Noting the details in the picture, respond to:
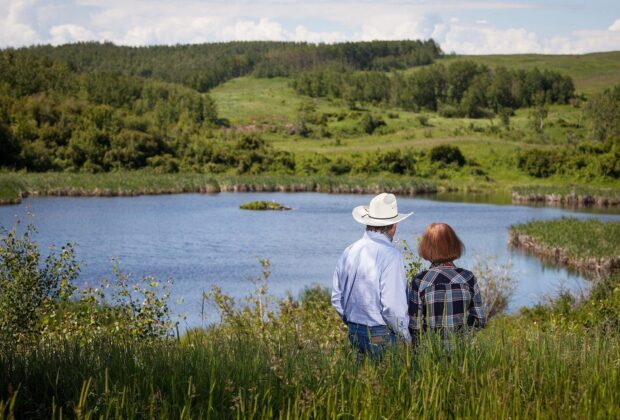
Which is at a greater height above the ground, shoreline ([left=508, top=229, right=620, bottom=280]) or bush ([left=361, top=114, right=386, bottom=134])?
Answer: bush ([left=361, top=114, right=386, bottom=134])

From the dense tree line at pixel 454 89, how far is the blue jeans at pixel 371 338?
147 metres

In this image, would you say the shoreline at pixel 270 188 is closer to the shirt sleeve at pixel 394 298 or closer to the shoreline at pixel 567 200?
the shoreline at pixel 567 200

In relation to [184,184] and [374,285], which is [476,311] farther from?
[184,184]

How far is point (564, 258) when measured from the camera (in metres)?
35.7

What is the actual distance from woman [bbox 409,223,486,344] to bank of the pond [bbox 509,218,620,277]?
24.2 meters

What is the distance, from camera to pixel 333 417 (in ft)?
18.8

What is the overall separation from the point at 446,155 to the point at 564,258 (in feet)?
179

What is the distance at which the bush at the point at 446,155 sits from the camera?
89188mm

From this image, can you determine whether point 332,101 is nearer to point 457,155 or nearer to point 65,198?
point 457,155

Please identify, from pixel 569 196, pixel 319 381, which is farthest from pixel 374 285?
pixel 569 196

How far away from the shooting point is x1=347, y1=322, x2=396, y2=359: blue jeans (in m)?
7.68

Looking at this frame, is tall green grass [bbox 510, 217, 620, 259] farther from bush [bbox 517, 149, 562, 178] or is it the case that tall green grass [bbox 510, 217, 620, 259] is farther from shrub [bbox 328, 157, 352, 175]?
shrub [bbox 328, 157, 352, 175]

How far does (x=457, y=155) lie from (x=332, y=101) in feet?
246

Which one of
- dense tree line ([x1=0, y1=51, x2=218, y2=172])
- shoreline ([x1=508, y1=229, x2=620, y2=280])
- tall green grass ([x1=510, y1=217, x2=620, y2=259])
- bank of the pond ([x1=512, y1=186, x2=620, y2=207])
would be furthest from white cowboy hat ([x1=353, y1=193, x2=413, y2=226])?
dense tree line ([x1=0, y1=51, x2=218, y2=172])
